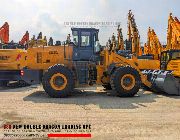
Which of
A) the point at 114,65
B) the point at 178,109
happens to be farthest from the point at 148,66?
the point at 178,109

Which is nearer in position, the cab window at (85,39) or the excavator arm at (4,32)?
the cab window at (85,39)

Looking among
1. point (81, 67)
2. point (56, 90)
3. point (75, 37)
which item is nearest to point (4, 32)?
point (75, 37)

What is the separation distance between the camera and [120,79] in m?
14.9

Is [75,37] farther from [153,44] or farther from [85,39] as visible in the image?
[153,44]

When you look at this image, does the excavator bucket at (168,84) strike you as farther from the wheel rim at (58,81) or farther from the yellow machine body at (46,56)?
the wheel rim at (58,81)

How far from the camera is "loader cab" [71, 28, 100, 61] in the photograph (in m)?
15.5

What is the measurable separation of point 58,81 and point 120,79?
2.54 metres

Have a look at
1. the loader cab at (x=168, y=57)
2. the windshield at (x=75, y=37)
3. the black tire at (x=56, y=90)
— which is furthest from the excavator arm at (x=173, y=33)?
the black tire at (x=56, y=90)

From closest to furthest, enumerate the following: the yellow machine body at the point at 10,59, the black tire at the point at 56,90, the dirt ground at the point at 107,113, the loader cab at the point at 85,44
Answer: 1. the dirt ground at the point at 107,113
2. the black tire at the point at 56,90
3. the loader cab at the point at 85,44
4. the yellow machine body at the point at 10,59

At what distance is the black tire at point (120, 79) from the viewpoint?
48.6 feet

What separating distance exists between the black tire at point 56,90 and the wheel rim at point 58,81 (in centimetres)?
9

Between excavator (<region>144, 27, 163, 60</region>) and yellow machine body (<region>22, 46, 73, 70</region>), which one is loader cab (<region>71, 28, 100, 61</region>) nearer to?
yellow machine body (<region>22, 46, 73, 70</region>)

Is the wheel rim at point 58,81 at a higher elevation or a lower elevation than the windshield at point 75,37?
lower

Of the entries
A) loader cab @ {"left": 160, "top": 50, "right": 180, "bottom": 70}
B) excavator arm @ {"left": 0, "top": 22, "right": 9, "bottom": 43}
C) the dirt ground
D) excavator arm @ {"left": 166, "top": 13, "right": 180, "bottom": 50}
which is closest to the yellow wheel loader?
the dirt ground
